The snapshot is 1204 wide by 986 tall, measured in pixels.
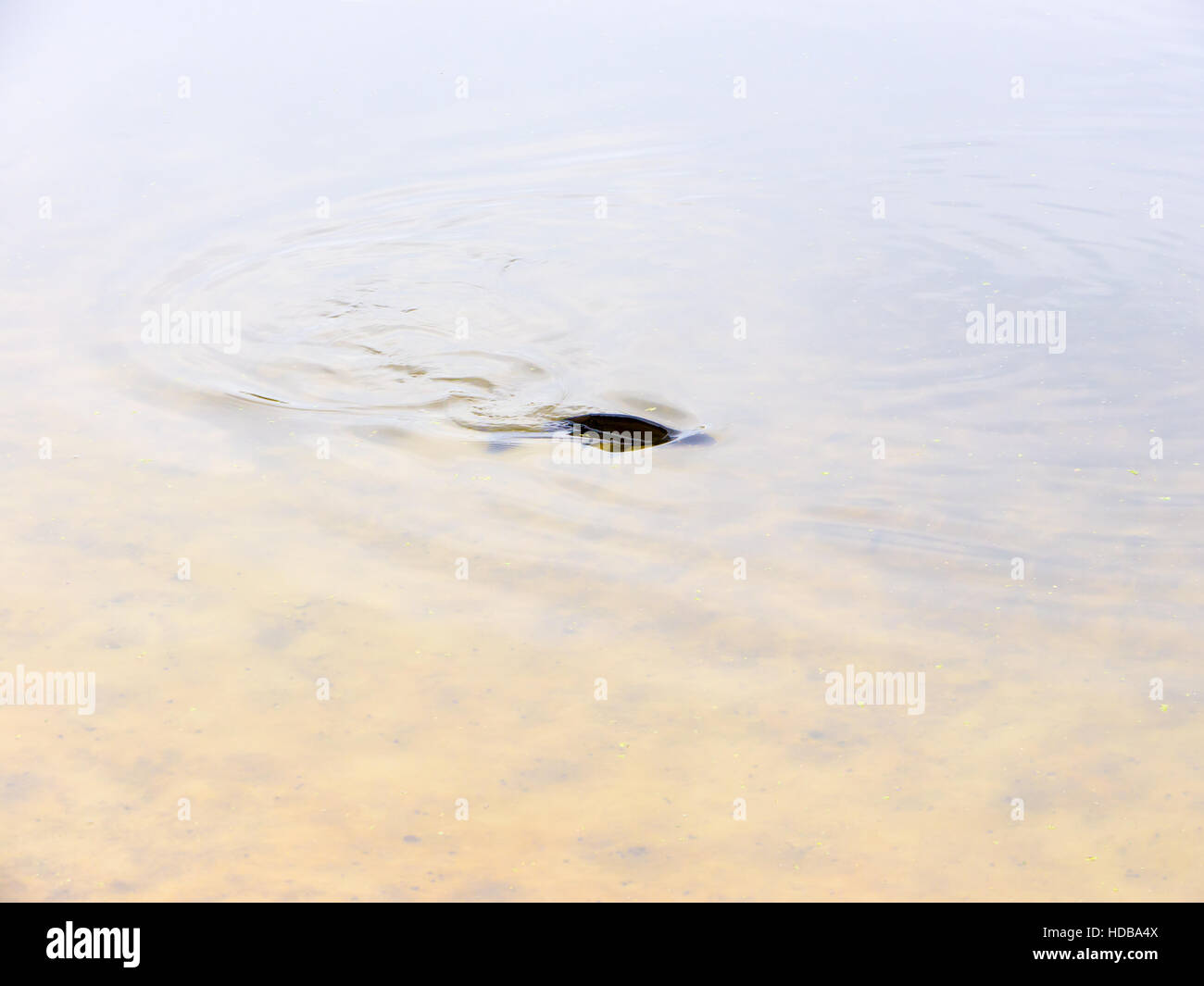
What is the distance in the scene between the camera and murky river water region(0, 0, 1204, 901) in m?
3.31

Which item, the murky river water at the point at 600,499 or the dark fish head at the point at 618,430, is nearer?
the murky river water at the point at 600,499

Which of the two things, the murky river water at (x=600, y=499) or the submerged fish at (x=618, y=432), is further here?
the submerged fish at (x=618, y=432)

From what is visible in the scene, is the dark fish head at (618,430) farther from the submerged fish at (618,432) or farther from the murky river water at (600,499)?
the murky river water at (600,499)

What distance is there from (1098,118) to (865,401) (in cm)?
540

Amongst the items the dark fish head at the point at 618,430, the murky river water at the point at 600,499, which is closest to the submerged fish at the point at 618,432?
the dark fish head at the point at 618,430

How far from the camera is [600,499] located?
4.83m

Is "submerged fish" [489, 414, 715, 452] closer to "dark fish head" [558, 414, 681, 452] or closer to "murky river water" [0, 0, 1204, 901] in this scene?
Result: "dark fish head" [558, 414, 681, 452]

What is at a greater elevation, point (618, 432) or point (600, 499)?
point (618, 432)

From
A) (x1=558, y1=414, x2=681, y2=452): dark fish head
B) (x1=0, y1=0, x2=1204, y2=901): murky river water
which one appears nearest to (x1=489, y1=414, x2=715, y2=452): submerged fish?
(x1=558, y1=414, x2=681, y2=452): dark fish head

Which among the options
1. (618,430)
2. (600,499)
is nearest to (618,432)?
(618,430)

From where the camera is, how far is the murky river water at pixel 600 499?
3.31m

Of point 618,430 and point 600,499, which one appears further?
point 618,430

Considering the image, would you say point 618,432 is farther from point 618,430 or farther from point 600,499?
point 600,499
